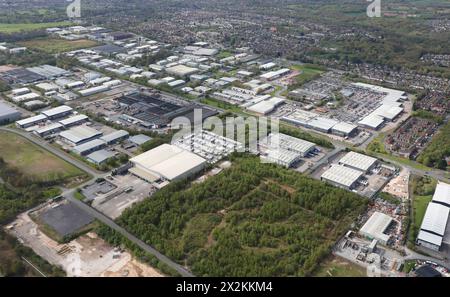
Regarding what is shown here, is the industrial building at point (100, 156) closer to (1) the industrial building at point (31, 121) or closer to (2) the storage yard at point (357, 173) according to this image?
(1) the industrial building at point (31, 121)


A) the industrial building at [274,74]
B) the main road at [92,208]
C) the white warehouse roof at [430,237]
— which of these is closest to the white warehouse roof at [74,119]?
the main road at [92,208]

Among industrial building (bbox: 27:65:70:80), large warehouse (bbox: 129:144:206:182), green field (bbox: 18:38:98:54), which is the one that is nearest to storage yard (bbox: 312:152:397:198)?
large warehouse (bbox: 129:144:206:182)

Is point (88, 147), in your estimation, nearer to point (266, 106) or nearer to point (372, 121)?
point (266, 106)

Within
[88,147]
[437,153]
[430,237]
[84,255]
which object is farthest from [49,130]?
[437,153]

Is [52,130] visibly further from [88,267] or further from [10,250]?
[88,267]

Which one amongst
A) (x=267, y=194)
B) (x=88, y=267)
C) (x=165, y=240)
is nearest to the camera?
(x=88, y=267)

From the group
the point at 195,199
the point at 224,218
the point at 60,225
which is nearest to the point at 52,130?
the point at 60,225
